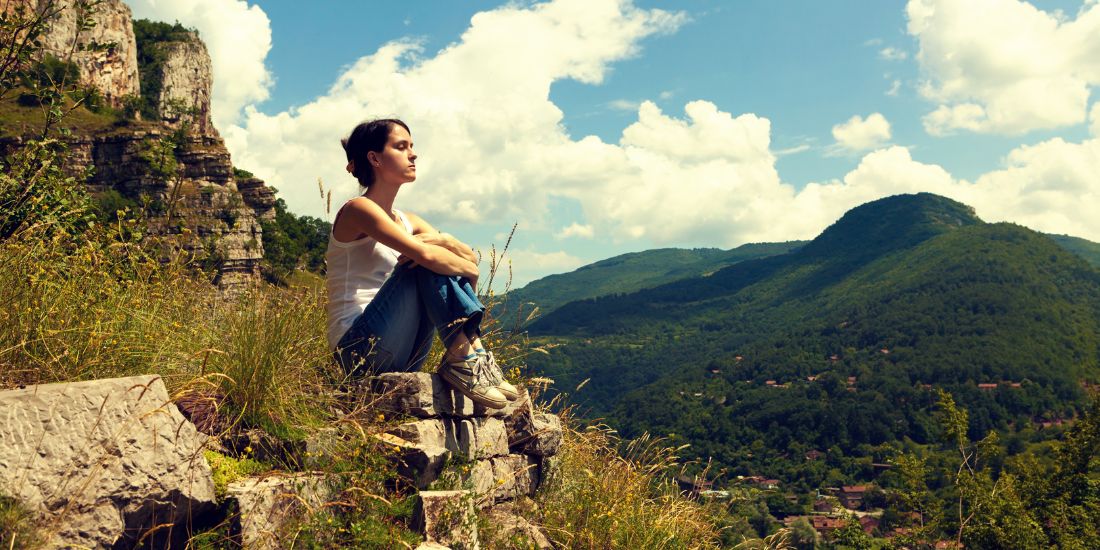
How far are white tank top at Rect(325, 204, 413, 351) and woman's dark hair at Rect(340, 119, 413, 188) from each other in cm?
48

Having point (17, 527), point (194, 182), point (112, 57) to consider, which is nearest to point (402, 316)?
point (17, 527)

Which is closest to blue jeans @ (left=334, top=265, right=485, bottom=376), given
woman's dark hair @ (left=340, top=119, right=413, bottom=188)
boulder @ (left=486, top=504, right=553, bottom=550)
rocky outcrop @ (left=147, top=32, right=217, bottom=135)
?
woman's dark hair @ (left=340, top=119, right=413, bottom=188)

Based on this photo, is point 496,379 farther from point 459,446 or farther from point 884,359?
point 884,359

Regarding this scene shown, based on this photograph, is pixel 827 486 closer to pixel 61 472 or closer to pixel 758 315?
pixel 61 472

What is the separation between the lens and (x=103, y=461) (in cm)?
252

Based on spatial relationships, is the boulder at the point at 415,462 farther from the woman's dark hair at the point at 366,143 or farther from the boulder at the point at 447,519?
the woman's dark hair at the point at 366,143

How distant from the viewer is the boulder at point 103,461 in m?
2.36

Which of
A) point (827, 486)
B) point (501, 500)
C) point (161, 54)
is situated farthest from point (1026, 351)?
point (161, 54)

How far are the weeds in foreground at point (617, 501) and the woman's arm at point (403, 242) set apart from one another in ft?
5.18

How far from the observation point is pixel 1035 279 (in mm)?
124625

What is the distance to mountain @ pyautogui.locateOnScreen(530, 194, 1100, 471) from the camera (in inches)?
3447

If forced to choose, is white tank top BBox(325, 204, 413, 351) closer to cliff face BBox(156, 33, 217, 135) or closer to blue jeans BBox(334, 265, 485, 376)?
blue jeans BBox(334, 265, 485, 376)

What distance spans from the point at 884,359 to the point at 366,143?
125 m

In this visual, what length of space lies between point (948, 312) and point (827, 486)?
6828 cm
